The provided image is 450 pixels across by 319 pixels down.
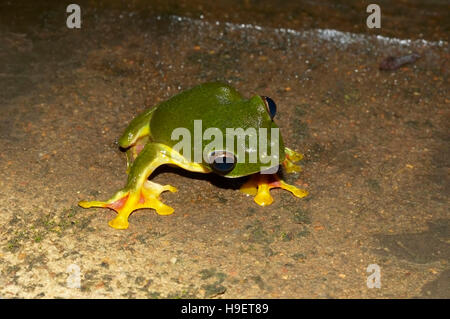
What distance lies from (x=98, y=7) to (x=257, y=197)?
318 cm

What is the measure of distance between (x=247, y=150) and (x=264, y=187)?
0.48 meters

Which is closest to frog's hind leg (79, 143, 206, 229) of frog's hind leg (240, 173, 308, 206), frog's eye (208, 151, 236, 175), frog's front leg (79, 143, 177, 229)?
frog's front leg (79, 143, 177, 229)

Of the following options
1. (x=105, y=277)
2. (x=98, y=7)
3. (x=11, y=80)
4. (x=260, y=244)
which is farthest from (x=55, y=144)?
(x=98, y=7)

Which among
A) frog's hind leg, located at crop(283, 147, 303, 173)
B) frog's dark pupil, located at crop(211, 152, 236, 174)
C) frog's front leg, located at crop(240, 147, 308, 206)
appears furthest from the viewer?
frog's hind leg, located at crop(283, 147, 303, 173)

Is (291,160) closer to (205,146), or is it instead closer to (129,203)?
(205,146)

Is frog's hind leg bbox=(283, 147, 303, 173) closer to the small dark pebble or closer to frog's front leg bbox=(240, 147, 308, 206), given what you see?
frog's front leg bbox=(240, 147, 308, 206)

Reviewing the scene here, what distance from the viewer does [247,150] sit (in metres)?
3.41

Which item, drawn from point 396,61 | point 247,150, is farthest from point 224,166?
point 396,61

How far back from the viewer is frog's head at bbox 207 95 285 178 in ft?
11.2

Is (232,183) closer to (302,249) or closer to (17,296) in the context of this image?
(302,249)

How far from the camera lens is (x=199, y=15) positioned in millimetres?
5809

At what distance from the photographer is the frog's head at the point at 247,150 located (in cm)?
341

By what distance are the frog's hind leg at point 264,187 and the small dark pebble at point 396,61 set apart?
1970mm

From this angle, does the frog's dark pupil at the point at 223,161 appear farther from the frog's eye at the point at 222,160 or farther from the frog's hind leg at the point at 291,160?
the frog's hind leg at the point at 291,160
